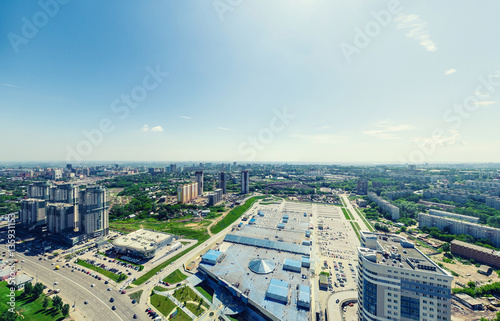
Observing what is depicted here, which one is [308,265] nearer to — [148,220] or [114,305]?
[114,305]

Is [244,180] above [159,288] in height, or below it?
above

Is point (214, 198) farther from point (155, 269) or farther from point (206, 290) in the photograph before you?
point (206, 290)

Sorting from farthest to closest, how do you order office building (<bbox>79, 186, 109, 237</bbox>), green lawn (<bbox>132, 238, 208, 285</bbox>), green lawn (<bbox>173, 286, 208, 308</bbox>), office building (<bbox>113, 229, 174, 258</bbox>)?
office building (<bbox>79, 186, 109, 237</bbox>) < office building (<bbox>113, 229, 174, 258</bbox>) < green lawn (<bbox>132, 238, 208, 285</bbox>) < green lawn (<bbox>173, 286, 208, 308</bbox>)

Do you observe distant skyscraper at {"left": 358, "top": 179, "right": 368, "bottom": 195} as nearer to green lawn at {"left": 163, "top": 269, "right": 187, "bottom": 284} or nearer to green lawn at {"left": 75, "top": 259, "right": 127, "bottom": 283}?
green lawn at {"left": 163, "top": 269, "right": 187, "bottom": 284}

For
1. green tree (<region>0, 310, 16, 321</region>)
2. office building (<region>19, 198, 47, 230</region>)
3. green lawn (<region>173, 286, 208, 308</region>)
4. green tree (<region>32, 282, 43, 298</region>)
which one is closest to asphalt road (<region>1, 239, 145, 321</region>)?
green tree (<region>32, 282, 43, 298</region>)

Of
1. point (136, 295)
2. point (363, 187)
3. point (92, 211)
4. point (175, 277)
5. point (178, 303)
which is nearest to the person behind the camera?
point (178, 303)

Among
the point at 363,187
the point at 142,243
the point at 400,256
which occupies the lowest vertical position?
the point at 142,243

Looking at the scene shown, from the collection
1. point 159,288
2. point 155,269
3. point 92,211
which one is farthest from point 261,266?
point 92,211

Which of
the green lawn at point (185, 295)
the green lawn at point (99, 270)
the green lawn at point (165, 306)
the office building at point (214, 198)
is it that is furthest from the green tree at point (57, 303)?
the office building at point (214, 198)
